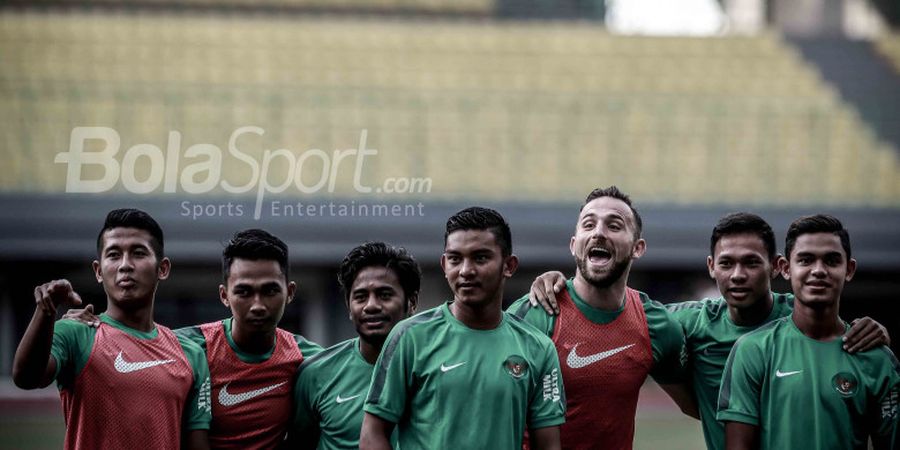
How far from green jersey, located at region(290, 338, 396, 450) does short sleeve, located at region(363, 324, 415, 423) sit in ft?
1.89

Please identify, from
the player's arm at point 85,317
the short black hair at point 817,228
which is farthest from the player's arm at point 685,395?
the player's arm at point 85,317

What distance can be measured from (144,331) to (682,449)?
7.57 metres

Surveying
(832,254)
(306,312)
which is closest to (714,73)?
(306,312)

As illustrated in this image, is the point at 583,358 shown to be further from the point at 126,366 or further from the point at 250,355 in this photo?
the point at 126,366

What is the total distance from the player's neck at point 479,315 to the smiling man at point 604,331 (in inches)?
22.0

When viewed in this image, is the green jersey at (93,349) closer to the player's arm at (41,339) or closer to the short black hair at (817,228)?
the player's arm at (41,339)

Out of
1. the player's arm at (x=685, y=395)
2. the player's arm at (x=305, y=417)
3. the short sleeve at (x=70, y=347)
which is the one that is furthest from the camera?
the player's arm at (x=685, y=395)

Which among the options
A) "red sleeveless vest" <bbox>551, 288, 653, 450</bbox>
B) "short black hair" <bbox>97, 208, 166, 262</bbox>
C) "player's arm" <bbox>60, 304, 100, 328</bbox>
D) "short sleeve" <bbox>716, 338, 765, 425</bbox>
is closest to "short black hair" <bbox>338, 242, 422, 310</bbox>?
"red sleeveless vest" <bbox>551, 288, 653, 450</bbox>

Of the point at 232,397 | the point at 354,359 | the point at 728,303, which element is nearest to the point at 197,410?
the point at 232,397

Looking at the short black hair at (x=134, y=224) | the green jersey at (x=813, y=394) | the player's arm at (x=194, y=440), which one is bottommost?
the player's arm at (x=194, y=440)

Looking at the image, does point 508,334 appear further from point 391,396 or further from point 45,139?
point 45,139

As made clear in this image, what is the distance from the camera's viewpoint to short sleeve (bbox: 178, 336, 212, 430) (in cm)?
404

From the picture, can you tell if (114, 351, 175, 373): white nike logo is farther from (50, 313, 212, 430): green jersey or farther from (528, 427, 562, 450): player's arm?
(528, 427, 562, 450): player's arm

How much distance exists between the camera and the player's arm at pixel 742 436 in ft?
12.7
